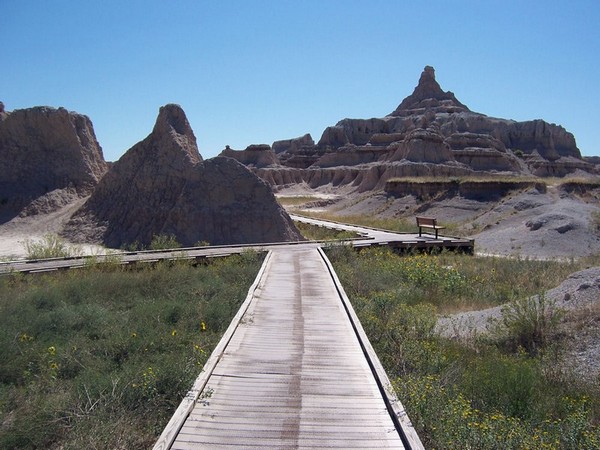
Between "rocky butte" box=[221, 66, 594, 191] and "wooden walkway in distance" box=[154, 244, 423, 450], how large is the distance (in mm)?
53798

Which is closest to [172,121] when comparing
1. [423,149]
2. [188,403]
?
[188,403]

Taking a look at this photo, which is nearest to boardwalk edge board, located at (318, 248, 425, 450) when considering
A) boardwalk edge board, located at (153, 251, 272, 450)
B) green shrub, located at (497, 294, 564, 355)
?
boardwalk edge board, located at (153, 251, 272, 450)

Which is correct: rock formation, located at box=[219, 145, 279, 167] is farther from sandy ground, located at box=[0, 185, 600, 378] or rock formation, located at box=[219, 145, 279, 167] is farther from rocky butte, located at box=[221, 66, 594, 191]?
sandy ground, located at box=[0, 185, 600, 378]

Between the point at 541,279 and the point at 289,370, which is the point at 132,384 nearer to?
the point at 289,370

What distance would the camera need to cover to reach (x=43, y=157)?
97.8 ft

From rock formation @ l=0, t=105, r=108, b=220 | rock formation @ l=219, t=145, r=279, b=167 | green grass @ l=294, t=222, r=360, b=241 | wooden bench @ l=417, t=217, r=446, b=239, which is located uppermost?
rock formation @ l=219, t=145, r=279, b=167

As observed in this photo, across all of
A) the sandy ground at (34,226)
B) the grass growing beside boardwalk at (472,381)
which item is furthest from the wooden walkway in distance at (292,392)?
the sandy ground at (34,226)

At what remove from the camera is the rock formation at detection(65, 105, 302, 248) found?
71.0 feet

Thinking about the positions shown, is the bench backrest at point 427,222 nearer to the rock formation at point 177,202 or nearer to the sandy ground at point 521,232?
the sandy ground at point 521,232

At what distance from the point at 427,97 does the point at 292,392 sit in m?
132

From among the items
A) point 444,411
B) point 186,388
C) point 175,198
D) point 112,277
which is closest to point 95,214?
point 175,198

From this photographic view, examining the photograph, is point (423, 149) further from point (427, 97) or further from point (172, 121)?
point (427, 97)

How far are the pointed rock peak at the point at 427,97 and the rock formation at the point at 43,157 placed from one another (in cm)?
10145

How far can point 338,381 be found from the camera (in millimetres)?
6113
